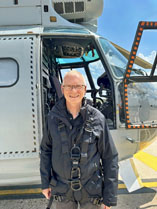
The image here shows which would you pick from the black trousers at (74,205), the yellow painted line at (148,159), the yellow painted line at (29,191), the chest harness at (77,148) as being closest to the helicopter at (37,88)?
the yellow painted line at (29,191)

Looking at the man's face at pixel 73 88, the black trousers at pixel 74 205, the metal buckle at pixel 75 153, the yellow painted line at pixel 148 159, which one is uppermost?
the man's face at pixel 73 88

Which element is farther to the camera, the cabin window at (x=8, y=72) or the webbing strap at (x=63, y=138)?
the cabin window at (x=8, y=72)

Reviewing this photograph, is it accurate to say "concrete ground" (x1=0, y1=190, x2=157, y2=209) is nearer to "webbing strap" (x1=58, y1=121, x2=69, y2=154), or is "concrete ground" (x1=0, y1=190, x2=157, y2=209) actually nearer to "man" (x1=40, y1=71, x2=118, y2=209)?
"man" (x1=40, y1=71, x2=118, y2=209)

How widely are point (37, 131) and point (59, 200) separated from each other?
0.91 meters

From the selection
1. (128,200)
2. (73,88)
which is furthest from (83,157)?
(128,200)

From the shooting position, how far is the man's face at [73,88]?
4.35 ft

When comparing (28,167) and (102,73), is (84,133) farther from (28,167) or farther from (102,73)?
(102,73)

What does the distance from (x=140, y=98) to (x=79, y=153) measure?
145cm

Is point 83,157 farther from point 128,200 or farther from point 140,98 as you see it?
point 128,200

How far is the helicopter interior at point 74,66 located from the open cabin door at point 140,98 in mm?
300

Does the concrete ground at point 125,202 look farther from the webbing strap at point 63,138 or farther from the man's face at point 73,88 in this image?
the man's face at point 73,88

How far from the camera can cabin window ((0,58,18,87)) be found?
2197mm

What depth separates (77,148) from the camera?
52.4 inches

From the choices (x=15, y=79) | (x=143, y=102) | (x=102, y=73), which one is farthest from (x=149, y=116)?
(x=15, y=79)
